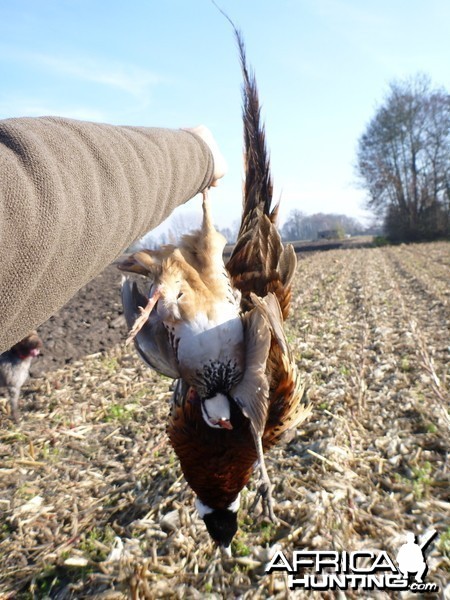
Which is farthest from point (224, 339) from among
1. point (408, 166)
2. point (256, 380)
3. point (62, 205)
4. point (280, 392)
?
point (408, 166)

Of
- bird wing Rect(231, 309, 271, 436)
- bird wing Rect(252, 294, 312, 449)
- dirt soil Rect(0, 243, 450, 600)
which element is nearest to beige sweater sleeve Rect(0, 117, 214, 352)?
bird wing Rect(231, 309, 271, 436)

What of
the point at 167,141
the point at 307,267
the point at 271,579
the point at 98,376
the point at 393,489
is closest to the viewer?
the point at 167,141

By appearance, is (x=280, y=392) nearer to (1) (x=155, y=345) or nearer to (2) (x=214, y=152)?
(1) (x=155, y=345)

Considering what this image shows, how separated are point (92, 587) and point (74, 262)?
1.84 metres

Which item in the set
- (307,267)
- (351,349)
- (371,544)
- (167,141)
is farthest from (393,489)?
(307,267)

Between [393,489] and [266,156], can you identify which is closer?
[266,156]

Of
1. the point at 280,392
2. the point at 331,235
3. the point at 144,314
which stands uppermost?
the point at 144,314

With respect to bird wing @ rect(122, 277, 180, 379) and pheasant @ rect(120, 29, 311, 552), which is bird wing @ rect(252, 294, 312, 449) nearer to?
pheasant @ rect(120, 29, 311, 552)

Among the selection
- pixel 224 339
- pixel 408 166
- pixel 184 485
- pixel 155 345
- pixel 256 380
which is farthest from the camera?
pixel 408 166

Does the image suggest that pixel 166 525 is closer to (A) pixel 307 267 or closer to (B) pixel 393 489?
(B) pixel 393 489

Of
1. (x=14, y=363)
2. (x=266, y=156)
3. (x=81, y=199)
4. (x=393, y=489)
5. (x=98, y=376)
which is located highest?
(x=266, y=156)

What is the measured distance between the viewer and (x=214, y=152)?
2.26 m

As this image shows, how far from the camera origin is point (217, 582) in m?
2.18

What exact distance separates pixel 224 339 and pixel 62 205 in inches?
39.1
